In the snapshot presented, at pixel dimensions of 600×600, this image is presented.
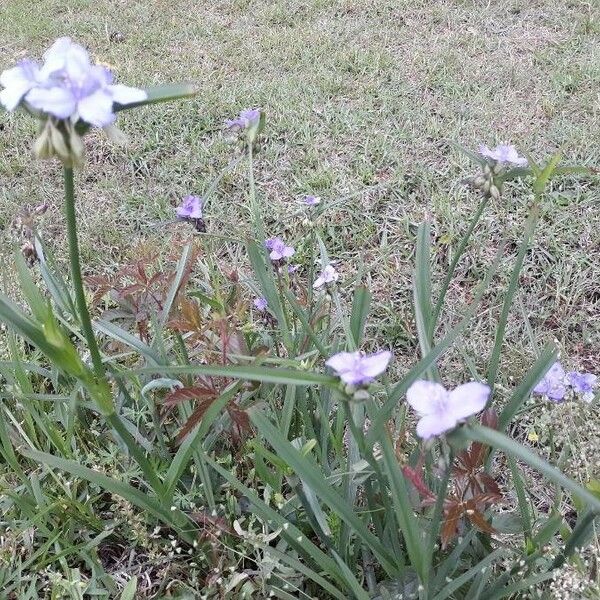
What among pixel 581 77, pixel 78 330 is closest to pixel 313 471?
pixel 78 330

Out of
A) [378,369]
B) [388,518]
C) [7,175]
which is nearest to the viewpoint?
[378,369]

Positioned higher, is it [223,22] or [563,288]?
[223,22]

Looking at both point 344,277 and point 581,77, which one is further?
point 581,77

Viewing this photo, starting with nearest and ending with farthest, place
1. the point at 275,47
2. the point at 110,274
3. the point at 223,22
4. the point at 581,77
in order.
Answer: the point at 110,274 < the point at 581,77 < the point at 275,47 < the point at 223,22

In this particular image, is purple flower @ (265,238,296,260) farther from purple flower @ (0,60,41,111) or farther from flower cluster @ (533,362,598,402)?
purple flower @ (0,60,41,111)

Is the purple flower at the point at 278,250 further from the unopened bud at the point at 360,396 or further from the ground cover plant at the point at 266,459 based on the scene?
the unopened bud at the point at 360,396

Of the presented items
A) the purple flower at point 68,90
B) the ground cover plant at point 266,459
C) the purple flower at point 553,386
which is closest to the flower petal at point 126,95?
the purple flower at point 68,90

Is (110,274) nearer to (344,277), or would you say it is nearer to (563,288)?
(344,277)

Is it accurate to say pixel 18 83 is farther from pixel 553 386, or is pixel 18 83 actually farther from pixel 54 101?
pixel 553 386
